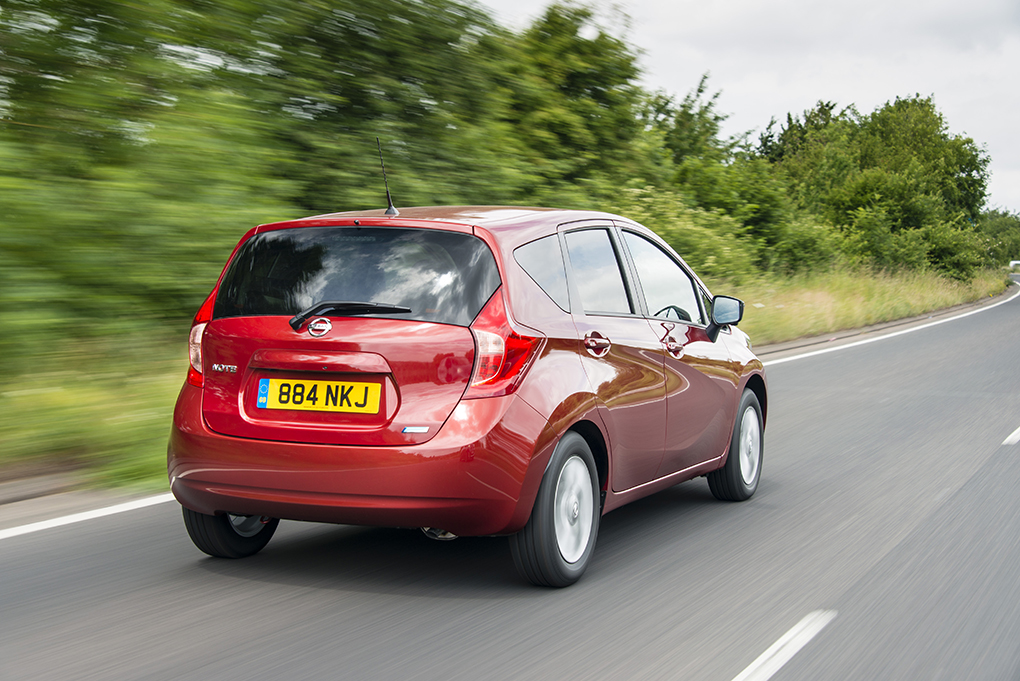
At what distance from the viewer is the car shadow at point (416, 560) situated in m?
4.62

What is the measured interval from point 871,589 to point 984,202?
85.5 m

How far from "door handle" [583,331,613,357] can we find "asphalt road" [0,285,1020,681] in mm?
1020

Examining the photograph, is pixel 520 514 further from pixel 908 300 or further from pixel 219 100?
pixel 908 300

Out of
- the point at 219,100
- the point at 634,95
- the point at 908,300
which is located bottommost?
the point at 908,300

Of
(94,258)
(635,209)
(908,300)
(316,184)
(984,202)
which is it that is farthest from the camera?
(984,202)

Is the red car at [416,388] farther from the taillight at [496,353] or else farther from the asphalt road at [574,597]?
the asphalt road at [574,597]

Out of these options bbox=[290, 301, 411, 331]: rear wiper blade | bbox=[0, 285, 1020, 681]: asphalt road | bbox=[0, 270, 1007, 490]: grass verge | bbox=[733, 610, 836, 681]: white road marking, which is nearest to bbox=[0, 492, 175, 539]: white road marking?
bbox=[0, 285, 1020, 681]: asphalt road

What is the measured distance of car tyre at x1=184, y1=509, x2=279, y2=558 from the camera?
192 inches

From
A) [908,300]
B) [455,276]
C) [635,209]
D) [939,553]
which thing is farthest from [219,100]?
[908,300]

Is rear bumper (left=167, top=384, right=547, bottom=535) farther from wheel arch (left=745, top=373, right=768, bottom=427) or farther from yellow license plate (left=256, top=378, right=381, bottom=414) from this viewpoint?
wheel arch (left=745, top=373, right=768, bottom=427)

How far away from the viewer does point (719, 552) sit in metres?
5.28

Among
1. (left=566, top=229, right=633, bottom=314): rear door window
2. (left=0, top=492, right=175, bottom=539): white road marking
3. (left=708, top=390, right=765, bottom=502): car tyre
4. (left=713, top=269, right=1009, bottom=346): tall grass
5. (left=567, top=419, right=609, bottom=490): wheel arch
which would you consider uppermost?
(left=566, top=229, right=633, bottom=314): rear door window

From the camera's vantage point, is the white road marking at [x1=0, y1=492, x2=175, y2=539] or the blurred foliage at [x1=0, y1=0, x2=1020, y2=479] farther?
the blurred foliage at [x1=0, y1=0, x2=1020, y2=479]

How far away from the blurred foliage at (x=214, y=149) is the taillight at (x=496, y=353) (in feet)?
11.5
